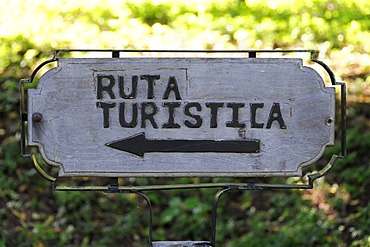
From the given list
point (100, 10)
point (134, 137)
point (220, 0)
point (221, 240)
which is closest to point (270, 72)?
point (134, 137)

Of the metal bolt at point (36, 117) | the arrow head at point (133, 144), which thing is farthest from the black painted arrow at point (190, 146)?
the metal bolt at point (36, 117)

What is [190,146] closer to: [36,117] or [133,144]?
[133,144]

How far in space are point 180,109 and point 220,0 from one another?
4.73 m

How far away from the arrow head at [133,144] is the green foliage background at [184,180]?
1.73 metres

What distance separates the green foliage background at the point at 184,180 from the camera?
Answer: 3.99m

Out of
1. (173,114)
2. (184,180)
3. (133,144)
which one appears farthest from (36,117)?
(184,180)

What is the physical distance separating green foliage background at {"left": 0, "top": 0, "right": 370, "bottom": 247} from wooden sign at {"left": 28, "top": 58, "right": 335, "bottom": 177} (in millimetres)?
1654

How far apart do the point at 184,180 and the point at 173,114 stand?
213cm

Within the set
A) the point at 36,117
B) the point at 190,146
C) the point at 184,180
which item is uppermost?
the point at 36,117

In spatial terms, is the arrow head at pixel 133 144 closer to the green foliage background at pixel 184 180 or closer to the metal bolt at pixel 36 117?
the metal bolt at pixel 36 117

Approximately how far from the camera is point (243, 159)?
2.35 metres

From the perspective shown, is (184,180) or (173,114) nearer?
(173,114)

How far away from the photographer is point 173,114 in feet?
7.63

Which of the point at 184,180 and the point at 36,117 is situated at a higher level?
the point at 36,117
